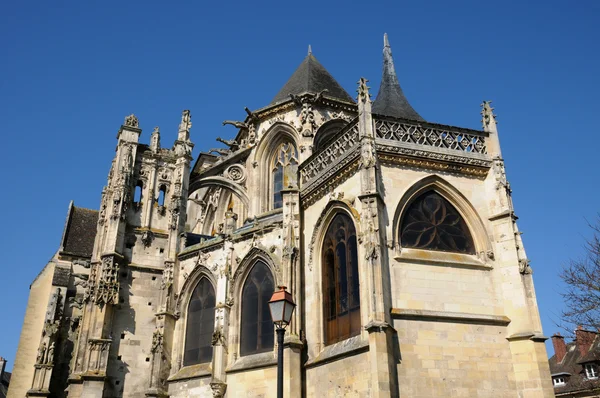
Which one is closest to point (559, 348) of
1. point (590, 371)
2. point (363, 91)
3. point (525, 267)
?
point (590, 371)

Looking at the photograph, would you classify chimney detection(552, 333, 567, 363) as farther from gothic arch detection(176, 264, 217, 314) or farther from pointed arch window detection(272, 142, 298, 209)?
gothic arch detection(176, 264, 217, 314)

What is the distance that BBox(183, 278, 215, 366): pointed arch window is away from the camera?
1647 cm

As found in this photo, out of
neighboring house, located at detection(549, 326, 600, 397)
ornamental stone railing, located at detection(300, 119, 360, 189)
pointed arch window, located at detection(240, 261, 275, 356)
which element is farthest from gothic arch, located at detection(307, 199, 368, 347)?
neighboring house, located at detection(549, 326, 600, 397)

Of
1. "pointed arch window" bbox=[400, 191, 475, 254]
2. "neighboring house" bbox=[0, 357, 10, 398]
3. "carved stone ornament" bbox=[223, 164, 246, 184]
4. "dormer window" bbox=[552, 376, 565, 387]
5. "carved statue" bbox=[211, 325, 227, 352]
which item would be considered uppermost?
"carved stone ornament" bbox=[223, 164, 246, 184]

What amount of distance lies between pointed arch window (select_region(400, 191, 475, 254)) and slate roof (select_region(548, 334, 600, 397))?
1432cm

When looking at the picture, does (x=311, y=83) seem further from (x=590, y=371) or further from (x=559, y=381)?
(x=559, y=381)

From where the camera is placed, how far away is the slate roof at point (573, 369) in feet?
Answer: 83.0

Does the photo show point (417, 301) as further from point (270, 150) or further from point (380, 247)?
point (270, 150)

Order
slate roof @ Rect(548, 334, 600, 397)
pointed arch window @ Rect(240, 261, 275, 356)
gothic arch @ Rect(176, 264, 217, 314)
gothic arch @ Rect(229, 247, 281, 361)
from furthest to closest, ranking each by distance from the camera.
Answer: slate roof @ Rect(548, 334, 600, 397), gothic arch @ Rect(176, 264, 217, 314), gothic arch @ Rect(229, 247, 281, 361), pointed arch window @ Rect(240, 261, 275, 356)

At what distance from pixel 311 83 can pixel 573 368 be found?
18278 mm

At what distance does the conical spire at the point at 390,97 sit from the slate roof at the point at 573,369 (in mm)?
13544

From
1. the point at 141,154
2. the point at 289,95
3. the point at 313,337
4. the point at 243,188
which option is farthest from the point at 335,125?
the point at 313,337

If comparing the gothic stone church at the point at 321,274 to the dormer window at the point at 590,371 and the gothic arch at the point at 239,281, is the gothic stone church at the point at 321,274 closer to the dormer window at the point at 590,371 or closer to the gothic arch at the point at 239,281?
the gothic arch at the point at 239,281

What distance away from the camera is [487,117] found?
14.2 meters
